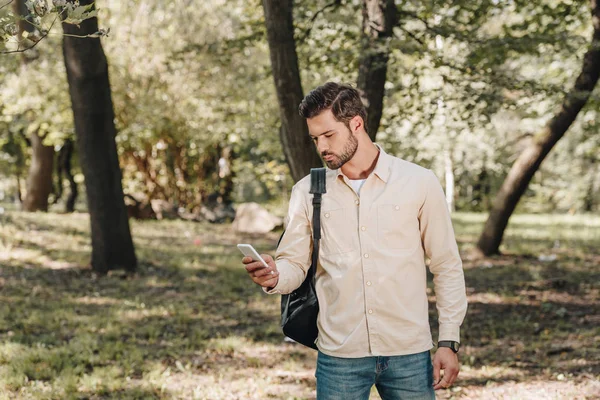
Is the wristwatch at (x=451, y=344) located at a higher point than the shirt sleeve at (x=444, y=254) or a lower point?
lower

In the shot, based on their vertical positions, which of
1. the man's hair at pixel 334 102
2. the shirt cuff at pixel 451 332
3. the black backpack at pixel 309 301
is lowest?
the shirt cuff at pixel 451 332

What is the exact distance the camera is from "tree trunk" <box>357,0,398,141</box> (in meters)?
6.83

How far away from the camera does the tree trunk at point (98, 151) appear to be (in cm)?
942

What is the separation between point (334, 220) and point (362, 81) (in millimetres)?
4704

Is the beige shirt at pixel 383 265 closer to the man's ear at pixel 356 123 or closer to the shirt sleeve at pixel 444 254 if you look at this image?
the shirt sleeve at pixel 444 254

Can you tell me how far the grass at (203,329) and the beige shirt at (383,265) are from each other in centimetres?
277

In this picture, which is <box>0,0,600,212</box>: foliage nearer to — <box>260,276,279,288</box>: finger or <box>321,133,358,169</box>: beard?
<box>321,133,358,169</box>: beard

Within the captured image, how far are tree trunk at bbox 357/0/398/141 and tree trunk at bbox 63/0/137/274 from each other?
14.3 feet

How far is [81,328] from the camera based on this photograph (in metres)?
7.12

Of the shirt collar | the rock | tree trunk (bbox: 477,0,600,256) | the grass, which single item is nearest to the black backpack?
the shirt collar

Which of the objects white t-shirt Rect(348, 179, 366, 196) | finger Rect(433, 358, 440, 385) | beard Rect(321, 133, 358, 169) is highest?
beard Rect(321, 133, 358, 169)

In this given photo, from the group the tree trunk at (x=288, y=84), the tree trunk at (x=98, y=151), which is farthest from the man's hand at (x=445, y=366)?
the tree trunk at (x=98, y=151)

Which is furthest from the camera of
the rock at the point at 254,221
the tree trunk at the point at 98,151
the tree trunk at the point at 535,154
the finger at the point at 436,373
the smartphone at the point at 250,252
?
the rock at the point at 254,221

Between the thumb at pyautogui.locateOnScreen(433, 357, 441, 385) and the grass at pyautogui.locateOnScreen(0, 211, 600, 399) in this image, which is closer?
the thumb at pyautogui.locateOnScreen(433, 357, 441, 385)
